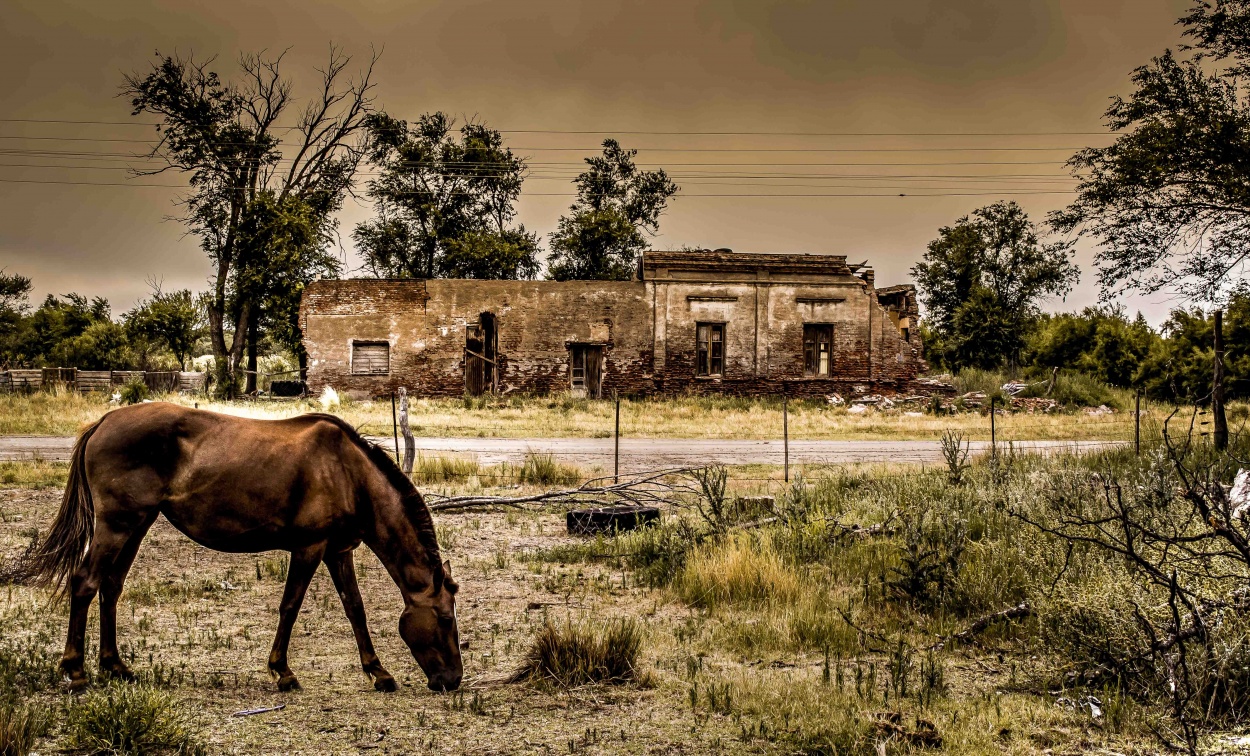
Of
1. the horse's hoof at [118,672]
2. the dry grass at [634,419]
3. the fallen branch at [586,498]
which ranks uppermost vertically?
the dry grass at [634,419]

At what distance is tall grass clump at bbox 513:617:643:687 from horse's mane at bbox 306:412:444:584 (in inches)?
31.0

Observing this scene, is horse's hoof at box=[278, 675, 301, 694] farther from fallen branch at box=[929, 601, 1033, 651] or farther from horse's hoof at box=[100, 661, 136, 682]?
fallen branch at box=[929, 601, 1033, 651]

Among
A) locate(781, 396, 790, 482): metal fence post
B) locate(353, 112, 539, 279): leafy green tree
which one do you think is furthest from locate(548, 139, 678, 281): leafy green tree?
locate(781, 396, 790, 482): metal fence post

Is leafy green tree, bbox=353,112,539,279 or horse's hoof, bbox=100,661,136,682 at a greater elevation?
leafy green tree, bbox=353,112,539,279

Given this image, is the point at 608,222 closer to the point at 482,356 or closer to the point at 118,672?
the point at 482,356

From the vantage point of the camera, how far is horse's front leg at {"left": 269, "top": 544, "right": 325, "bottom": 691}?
4.77 m

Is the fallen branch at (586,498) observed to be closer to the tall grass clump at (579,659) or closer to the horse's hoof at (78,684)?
the tall grass clump at (579,659)

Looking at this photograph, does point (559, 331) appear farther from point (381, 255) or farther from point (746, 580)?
point (746, 580)

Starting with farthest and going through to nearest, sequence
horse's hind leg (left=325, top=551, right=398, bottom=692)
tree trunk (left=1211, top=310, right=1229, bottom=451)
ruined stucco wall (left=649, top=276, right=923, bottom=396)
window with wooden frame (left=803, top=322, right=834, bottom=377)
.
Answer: window with wooden frame (left=803, top=322, right=834, bottom=377) → ruined stucco wall (left=649, top=276, right=923, bottom=396) → tree trunk (left=1211, top=310, right=1229, bottom=451) → horse's hind leg (left=325, top=551, right=398, bottom=692)

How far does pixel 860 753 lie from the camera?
407 cm

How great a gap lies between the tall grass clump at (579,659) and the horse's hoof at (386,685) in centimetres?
67

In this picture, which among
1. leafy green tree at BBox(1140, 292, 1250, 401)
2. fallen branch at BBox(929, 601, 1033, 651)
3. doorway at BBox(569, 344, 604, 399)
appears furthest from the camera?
doorway at BBox(569, 344, 604, 399)

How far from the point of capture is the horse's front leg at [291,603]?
477cm

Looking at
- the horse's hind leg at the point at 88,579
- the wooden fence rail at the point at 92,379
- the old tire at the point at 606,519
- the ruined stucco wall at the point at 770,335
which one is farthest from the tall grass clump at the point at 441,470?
the wooden fence rail at the point at 92,379
